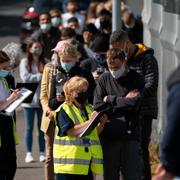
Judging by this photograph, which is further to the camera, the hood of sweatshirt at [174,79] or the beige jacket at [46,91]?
the beige jacket at [46,91]

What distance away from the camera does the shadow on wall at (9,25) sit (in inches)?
1249

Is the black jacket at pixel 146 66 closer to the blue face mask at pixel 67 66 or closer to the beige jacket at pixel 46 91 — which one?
the blue face mask at pixel 67 66

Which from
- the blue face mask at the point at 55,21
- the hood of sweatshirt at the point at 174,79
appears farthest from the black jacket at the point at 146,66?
the blue face mask at the point at 55,21

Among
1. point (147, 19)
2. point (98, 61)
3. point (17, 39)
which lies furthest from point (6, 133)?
point (17, 39)

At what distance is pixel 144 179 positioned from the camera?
9984 millimetres

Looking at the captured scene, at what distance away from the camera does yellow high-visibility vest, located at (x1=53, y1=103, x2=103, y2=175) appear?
8180 millimetres

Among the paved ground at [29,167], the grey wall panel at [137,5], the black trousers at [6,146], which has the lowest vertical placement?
the paved ground at [29,167]

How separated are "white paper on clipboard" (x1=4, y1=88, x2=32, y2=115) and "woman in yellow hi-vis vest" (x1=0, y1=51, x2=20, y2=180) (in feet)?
0.18

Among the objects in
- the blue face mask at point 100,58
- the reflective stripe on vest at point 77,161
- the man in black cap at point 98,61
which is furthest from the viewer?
the blue face mask at point 100,58

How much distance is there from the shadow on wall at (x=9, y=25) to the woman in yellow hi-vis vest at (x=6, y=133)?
2162cm

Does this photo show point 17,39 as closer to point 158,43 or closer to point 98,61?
point 158,43

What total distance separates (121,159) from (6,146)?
1.39 m

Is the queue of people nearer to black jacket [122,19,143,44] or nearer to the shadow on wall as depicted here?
black jacket [122,19,143,44]

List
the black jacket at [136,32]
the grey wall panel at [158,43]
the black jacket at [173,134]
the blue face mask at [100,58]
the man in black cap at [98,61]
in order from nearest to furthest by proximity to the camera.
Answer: the black jacket at [173,134] → the man in black cap at [98,61] → the blue face mask at [100,58] → the grey wall panel at [158,43] → the black jacket at [136,32]
